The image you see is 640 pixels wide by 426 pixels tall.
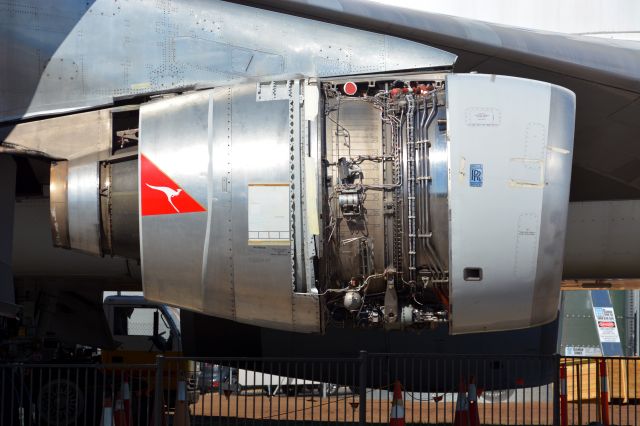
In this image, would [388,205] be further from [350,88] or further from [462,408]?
[462,408]

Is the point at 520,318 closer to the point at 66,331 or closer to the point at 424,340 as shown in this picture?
the point at 424,340

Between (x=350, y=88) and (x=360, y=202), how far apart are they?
3.26ft

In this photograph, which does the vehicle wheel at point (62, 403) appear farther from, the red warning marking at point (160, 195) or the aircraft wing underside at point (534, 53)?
the aircraft wing underside at point (534, 53)

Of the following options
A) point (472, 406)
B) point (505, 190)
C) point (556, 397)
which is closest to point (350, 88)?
point (505, 190)

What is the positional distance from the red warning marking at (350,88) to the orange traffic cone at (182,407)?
12.7 ft

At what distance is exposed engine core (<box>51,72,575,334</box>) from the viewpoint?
22.8ft

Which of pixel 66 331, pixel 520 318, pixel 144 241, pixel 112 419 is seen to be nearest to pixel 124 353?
pixel 66 331

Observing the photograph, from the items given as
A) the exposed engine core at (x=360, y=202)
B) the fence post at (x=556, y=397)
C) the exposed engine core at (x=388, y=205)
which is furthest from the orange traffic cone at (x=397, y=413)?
Answer: the exposed engine core at (x=388, y=205)

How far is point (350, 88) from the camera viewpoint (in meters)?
7.50

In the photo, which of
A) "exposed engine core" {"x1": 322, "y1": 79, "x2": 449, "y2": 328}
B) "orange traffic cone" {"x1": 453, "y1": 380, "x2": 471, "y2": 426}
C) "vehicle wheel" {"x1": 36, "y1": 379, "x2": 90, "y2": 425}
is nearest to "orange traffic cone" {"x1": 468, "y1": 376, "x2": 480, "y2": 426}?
"orange traffic cone" {"x1": 453, "y1": 380, "x2": 471, "y2": 426}

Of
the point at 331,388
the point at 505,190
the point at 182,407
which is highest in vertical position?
the point at 505,190

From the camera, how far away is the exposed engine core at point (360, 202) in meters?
6.94

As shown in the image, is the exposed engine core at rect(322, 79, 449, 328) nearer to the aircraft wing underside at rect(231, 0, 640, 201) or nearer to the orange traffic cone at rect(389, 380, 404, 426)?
the aircraft wing underside at rect(231, 0, 640, 201)

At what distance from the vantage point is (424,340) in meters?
11.6
